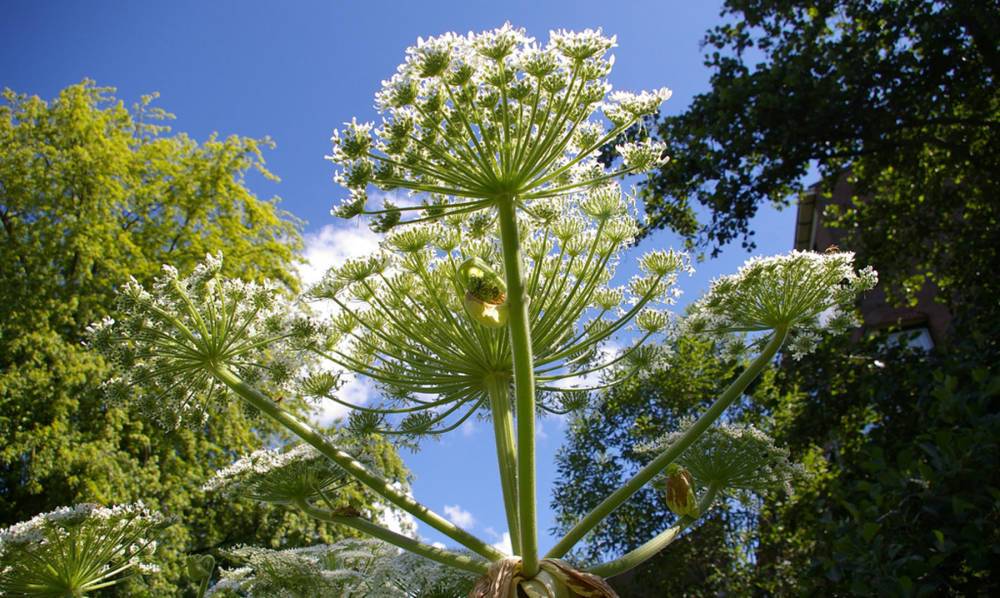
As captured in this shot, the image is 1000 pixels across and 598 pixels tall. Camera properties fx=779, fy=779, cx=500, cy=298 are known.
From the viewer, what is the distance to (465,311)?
11.8 feet

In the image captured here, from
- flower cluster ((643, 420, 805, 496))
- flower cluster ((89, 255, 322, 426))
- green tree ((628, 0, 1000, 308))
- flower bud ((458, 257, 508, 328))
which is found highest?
green tree ((628, 0, 1000, 308))

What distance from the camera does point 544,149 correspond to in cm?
312

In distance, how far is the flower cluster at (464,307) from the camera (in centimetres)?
359

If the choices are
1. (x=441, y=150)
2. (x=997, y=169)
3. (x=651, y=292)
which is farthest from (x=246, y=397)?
(x=997, y=169)

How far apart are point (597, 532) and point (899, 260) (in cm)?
589

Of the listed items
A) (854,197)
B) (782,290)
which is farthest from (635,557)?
(854,197)

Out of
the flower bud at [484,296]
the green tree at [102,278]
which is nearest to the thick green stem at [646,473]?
the flower bud at [484,296]

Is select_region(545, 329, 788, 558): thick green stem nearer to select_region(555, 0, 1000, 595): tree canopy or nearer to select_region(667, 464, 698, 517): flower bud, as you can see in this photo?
select_region(667, 464, 698, 517): flower bud

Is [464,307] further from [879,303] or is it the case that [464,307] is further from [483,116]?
[879,303]

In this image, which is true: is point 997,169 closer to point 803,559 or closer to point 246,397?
point 803,559

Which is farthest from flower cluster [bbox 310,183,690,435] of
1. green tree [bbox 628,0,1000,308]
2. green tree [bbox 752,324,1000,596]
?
green tree [bbox 628,0,1000,308]

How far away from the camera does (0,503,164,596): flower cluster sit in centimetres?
337

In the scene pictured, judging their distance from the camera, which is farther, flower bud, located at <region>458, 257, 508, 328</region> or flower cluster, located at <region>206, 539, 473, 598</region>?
flower cluster, located at <region>206, 539, 473, 598</region>

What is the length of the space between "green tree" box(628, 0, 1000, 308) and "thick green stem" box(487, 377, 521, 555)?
22.5 ft
